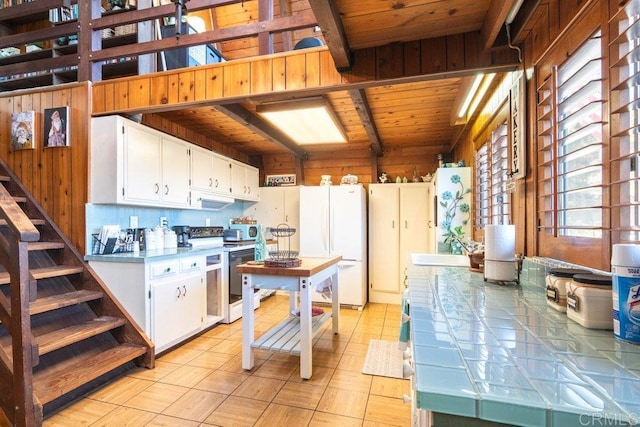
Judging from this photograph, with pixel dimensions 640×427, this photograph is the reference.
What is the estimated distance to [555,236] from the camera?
1.35 metres

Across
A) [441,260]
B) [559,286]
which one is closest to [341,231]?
[441,260]

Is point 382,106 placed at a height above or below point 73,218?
above

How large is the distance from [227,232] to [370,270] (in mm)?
→ 2180

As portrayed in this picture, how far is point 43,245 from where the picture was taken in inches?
101

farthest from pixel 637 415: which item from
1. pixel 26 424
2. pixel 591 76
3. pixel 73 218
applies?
pixel 73 218

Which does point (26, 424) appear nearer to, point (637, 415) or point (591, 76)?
point (637, 415)

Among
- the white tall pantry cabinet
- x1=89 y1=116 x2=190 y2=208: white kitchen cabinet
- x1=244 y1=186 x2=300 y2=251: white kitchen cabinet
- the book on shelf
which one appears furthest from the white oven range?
the book on shelf

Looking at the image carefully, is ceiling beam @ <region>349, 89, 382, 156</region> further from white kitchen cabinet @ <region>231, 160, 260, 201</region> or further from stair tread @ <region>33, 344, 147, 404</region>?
stair tread @ <region>33, 344, 147, 404</region>

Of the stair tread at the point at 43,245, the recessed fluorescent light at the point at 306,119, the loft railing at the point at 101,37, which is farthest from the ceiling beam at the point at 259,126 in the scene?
the stair tread at the point at 43,245

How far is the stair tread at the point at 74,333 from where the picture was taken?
2.03 m

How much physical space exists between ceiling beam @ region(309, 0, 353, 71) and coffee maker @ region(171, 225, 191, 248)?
104 inches

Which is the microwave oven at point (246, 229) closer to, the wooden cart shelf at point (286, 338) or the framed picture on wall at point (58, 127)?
the wooden cart shelf at point (286, 338)

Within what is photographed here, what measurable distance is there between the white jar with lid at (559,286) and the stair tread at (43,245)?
3.44 m

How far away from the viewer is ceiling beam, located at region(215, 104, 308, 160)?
9.71 ft
